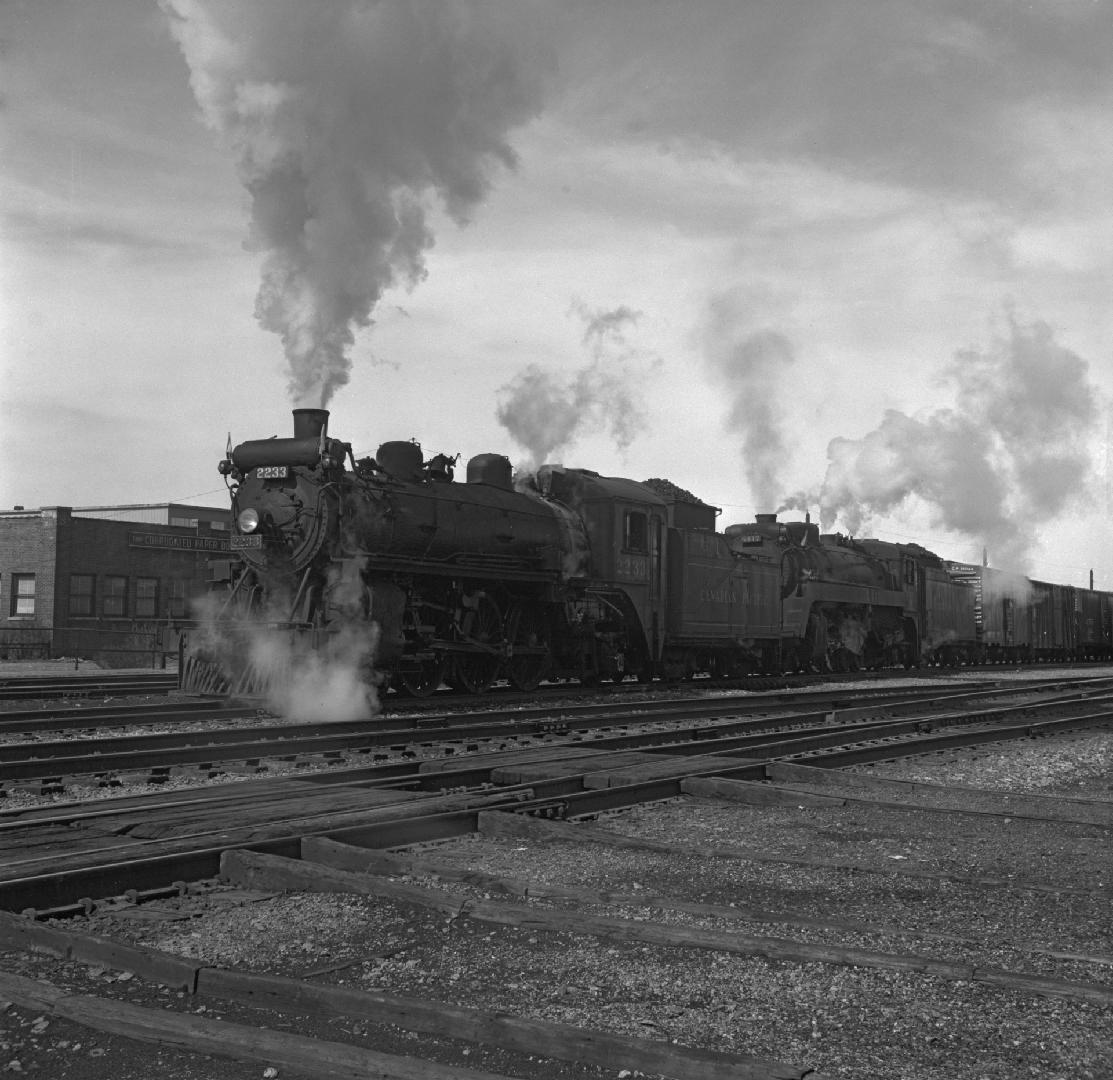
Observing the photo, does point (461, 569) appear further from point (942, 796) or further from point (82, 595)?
point (82, 595)

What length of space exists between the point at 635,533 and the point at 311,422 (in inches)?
258

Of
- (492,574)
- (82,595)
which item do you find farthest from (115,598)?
(492,574)

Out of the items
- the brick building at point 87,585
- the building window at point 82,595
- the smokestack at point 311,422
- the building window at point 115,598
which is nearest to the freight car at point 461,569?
the smokestack at point 311,422

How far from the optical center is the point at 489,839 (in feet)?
22.6

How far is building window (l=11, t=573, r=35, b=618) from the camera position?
3459cm

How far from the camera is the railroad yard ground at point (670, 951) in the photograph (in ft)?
11.9

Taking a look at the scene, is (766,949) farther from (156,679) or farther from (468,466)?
(156,679)

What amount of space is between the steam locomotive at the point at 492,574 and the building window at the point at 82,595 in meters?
19.9

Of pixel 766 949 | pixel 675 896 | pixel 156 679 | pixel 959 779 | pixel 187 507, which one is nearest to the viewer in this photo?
pixel 766 949

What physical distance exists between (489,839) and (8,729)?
731 cm

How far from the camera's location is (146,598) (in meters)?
36.8

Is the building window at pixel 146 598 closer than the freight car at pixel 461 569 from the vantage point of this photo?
No

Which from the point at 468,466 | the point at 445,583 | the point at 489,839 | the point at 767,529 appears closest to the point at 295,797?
the point at 489,839

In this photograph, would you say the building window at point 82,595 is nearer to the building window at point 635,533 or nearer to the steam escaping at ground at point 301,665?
the building window at point 635,533
